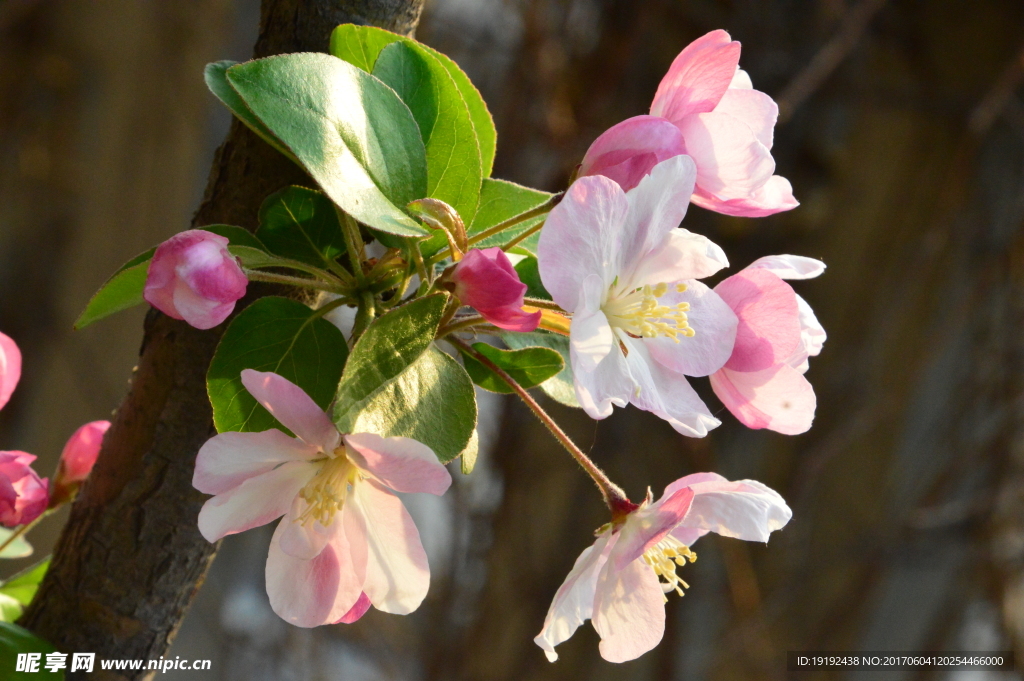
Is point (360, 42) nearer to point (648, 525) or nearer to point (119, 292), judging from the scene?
point (119, 292)

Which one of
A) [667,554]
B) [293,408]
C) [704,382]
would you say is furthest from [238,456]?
[704,382]

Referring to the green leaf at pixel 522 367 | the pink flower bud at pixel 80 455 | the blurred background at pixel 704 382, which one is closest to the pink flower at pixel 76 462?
the pink flower bud at pixel 80 455

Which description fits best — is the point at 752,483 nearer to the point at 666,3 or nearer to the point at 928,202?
the point at 666,3

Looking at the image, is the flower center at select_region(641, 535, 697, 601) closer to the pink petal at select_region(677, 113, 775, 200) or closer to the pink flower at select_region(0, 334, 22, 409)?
the pink petal at select_region(677, 113, 775, 200)

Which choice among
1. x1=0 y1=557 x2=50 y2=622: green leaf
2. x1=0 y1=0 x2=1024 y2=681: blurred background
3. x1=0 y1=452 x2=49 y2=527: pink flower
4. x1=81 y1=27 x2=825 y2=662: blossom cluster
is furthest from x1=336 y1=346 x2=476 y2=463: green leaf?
x1=0 y1=0 x2=1024 y2=681: blurred background

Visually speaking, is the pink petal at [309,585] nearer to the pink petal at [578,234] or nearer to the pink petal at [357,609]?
the pink petal at [357,609]

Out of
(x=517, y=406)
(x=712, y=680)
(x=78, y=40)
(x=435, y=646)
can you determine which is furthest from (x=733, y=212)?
(x=78, y=40)
